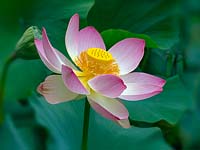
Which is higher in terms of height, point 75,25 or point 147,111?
point 75,25

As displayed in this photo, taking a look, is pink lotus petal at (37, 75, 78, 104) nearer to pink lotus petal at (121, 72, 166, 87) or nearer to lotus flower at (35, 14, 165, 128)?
lotus flower at (35, 14, 165, 128)

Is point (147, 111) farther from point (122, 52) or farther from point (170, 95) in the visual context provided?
point (122, 52)

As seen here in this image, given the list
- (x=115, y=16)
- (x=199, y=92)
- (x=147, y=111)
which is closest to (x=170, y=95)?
(x=147, y=111)

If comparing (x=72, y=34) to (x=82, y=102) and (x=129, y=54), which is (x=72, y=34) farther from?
(x=82, y=102)

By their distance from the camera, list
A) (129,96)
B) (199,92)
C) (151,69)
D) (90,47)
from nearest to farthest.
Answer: (129,96)
(90,47)
(151,69)
(199,92)

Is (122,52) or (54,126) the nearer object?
(122,52)

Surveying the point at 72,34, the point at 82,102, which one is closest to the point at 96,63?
the point at 72,34

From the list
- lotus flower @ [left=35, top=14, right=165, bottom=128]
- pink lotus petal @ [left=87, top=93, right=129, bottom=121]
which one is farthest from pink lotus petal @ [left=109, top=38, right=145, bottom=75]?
pink lotus petal @ [left=87, top=93, right=129, bottom=121]
